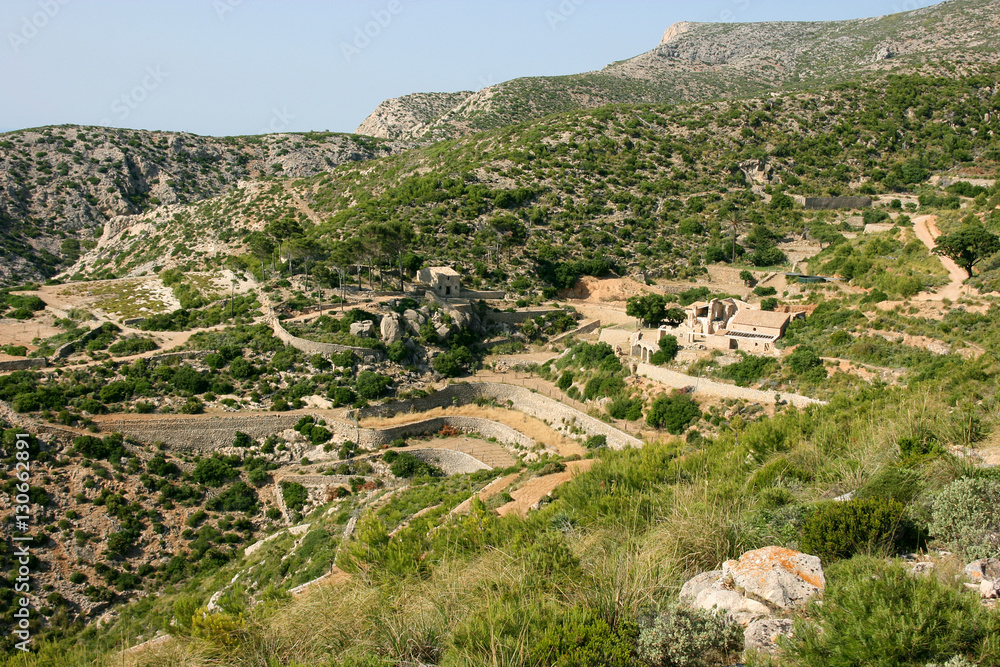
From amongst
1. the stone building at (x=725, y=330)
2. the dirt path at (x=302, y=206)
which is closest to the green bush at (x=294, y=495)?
the stone building at (x=725, y=330)

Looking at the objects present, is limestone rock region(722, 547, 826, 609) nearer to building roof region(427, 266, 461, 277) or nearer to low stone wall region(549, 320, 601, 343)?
low stone wall region(549, 320, 601, 343)

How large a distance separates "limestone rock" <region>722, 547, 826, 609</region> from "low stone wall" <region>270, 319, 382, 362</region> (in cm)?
2882

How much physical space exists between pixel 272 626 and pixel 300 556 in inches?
505

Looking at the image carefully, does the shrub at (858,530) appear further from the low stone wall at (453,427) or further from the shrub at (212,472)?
the shrub at (212,472)

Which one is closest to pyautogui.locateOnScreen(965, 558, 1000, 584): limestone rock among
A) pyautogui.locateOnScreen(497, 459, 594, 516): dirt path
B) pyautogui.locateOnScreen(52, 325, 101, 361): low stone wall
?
pyautogui.locateOnScreen(497, 459, 594, 516): dirt path

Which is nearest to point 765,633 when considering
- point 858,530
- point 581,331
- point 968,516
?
point 858,530

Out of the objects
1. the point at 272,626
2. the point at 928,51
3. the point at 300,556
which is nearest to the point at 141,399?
the point at 300,556

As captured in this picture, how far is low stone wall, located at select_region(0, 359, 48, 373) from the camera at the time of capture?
27984 millimetres

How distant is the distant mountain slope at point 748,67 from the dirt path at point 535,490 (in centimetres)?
7433

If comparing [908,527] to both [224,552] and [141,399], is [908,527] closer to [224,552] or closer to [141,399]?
[224,552]

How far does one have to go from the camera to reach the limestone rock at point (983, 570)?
18.9 ft

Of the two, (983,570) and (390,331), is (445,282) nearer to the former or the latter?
(390,331)

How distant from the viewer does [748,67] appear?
103062mm

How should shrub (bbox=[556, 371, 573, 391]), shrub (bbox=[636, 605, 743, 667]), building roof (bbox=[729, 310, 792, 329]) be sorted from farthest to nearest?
shrub (bbox=[556, 371, 573, 391]) → building roof (bbox=[729, 310, 792, 329]) → shrub (bbox=[636, 605, 743, 667])
